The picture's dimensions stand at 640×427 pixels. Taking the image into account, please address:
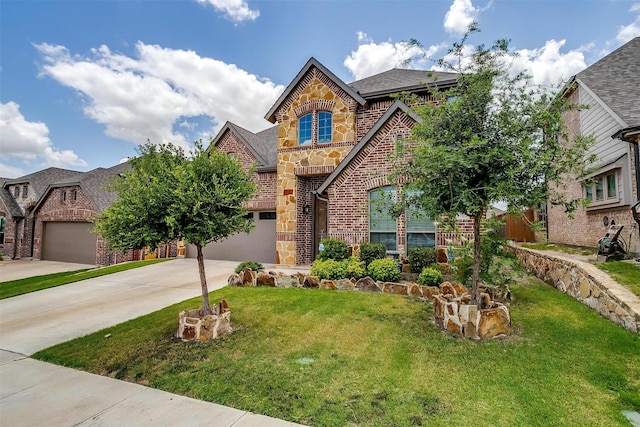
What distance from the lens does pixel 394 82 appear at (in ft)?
40.7

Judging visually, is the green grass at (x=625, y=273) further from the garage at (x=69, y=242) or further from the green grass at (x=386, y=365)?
the garage at (x=69, y=242)

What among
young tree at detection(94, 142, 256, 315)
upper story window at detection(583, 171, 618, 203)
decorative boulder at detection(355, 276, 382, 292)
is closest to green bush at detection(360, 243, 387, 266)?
decorative boulder at detection(355, 276, 382, 292)

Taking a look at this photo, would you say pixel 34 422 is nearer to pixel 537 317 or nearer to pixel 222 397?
pixel 222 397

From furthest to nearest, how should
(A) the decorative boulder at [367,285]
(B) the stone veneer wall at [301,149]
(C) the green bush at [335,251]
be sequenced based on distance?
(B) the stone veneer wall at [301,149], (C) the green bush at [335,251], (A) the decorative boulder at [367,285]

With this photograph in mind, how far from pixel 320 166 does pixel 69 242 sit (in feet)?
56.5

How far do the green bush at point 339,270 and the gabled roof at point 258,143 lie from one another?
7.03 metres

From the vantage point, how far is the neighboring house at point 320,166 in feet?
32.1

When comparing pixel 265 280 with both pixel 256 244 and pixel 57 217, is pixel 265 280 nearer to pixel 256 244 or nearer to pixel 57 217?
pixel 256 244

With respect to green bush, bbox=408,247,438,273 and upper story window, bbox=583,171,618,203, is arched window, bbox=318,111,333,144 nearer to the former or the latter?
green bush, bbox=408,247,438,273

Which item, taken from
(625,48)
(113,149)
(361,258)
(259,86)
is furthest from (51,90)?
(625,48)

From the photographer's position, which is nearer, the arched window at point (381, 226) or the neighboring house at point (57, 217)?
the arched window at point (381, 226)

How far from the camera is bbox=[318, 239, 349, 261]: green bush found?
9164mm

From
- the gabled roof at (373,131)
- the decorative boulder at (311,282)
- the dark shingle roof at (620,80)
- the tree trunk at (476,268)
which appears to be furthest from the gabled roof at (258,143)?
the dark shingle roof at (620,80)

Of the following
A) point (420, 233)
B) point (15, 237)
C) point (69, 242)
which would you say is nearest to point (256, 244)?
point (420, 233)
